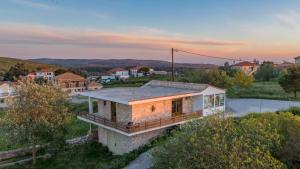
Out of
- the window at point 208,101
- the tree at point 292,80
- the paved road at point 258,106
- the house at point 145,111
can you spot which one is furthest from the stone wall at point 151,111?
the tree at point 292,80

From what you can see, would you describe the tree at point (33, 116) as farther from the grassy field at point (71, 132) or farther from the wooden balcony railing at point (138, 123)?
the wooden balcony railing at point (138, 123)

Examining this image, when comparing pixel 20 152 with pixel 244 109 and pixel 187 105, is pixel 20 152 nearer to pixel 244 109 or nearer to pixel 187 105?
pixel 187 105

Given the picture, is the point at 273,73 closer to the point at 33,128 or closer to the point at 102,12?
the point at 102,12

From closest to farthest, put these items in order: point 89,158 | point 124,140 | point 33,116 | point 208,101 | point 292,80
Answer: point 124,140 < point 33,116 < point 89,158 < point 208,101 < point 292,80

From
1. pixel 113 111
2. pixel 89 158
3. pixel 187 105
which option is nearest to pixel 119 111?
pixel 113 111

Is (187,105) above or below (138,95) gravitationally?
below

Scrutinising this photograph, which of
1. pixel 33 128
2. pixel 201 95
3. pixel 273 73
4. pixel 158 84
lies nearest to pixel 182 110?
pixel 201 95

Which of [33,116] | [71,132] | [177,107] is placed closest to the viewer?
[33,116]
